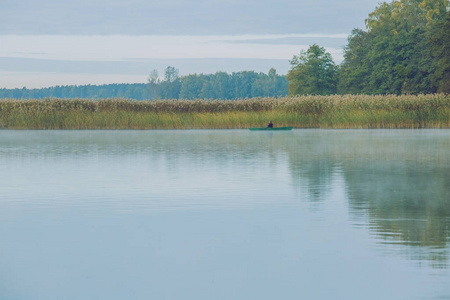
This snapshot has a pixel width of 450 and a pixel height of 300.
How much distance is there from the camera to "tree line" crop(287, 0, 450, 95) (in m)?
58.7

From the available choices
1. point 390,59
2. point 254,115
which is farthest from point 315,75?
point 254,115

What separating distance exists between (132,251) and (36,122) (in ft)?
106

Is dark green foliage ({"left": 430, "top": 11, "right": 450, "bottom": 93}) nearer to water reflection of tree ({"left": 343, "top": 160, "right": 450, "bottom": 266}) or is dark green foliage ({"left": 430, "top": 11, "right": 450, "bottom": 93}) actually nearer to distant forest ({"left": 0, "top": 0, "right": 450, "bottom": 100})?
distant forest ({"left": 0, "top": 0, "right": 450, "bottom": 100})

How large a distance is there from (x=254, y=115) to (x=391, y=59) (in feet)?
101

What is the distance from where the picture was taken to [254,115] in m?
37.7

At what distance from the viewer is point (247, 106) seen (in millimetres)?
39188

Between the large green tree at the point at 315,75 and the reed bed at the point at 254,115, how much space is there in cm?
3871

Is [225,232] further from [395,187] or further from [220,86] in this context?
[220,86]

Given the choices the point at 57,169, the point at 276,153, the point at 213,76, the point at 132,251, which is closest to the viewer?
the point at 132,251

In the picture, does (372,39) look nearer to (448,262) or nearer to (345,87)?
(345,87)

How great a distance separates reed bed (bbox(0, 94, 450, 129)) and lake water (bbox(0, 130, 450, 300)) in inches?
898

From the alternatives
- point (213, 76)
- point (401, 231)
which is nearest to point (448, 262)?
point (401, 231)

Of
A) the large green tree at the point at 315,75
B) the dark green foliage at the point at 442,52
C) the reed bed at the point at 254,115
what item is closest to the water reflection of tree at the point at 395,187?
the reed bed at the point at 254,115

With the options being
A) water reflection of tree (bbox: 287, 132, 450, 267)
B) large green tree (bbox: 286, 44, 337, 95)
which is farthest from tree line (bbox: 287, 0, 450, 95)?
water reflection of tree (bbox: 287, 132, 450, 267)
